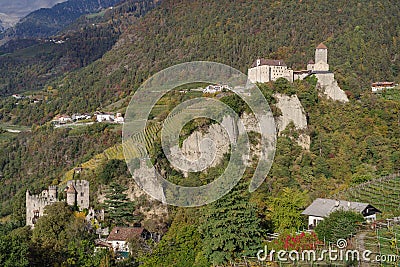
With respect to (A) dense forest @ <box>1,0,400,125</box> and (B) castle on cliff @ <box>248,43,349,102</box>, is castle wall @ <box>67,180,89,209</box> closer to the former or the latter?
(B) castle on cliff @ <box>248,43,349,102</box>

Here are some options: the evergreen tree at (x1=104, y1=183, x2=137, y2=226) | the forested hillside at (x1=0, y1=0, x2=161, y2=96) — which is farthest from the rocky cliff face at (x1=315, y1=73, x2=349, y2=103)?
the forested hillside at (x1=0, y1=0, x2=161, y2=96)

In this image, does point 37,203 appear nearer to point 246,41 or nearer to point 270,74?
point 270,74

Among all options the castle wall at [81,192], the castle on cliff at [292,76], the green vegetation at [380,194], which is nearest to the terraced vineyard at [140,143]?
the castle wall at [81,192]

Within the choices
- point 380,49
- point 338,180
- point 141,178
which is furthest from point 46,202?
point 380,49

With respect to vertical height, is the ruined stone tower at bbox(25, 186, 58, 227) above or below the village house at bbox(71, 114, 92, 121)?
below

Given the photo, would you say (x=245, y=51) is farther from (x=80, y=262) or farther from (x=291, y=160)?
(x=80, y=262)

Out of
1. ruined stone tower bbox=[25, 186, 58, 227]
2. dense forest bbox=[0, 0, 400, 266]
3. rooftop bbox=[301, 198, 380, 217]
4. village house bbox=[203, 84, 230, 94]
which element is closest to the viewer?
rooftop bbox=[301, 198, 380, 217]

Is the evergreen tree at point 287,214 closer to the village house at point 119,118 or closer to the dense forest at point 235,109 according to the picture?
the dense forest at point 235,109
